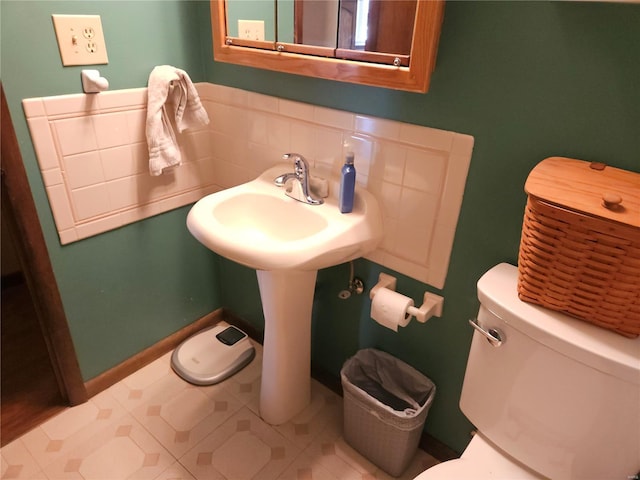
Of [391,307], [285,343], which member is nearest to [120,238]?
[285,343]

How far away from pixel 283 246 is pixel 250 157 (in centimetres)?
67

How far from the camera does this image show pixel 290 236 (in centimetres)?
140

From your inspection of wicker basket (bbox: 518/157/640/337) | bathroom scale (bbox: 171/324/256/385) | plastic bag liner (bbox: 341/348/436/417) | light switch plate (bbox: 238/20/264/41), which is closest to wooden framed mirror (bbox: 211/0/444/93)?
light switch plate (bbox: 238/20/264/41)

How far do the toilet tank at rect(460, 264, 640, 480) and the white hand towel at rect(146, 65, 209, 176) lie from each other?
44.6 inches

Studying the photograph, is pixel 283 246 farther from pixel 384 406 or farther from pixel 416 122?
pixel 384 406

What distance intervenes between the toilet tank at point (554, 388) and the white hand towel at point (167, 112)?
1.13 m

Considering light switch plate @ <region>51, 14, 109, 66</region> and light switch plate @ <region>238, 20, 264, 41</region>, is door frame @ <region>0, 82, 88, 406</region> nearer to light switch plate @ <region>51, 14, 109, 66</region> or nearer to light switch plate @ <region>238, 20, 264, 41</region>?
light switch plate @ <region>51, 14, 109, 66</region>

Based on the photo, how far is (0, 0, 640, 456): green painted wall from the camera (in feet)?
2.96

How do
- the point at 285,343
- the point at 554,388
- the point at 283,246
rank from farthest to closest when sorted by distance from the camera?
the point at 285,343 → the point at 283,246 → the point at 554,388

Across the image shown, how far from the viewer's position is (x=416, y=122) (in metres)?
1.16

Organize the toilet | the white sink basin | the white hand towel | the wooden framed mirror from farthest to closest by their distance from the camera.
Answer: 1. the white hand towel
2. the white sink basin
3. the wooden framed mirror
4. the toilet

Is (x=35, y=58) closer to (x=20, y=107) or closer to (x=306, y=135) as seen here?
(x=20, y=107)

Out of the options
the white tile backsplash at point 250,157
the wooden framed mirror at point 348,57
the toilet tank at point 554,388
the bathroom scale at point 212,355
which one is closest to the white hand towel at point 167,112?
the white tile backsplash at point 250,157

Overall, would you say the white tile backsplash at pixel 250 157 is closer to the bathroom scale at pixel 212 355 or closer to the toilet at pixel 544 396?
the toilet at pixel 544 396
